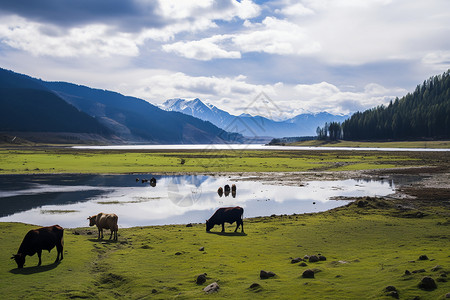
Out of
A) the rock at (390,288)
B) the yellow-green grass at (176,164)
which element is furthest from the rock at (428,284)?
the yellow-green grass at (176,164)

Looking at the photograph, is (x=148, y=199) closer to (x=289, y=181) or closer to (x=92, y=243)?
(x=92, y=243)

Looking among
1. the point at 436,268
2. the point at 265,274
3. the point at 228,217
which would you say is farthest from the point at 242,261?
the point at 436,268

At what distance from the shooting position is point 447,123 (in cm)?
19662

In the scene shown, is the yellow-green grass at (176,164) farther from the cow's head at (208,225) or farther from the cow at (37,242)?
the cow at (37,242)

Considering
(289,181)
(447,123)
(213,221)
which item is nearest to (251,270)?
(213,221)

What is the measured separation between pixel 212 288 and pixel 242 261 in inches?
177

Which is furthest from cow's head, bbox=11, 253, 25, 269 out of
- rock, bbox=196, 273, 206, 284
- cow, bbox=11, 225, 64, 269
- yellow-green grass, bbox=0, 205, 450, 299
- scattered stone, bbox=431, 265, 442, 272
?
scattered stone, bbox=431, 265, 442, 272

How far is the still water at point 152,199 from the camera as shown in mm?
30984

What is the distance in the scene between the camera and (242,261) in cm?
1669

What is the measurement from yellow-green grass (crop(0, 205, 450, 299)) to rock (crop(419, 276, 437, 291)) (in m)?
0.19

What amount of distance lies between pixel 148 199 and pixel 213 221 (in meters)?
17.2

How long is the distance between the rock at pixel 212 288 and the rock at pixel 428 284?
6575mm

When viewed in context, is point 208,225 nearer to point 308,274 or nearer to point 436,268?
point 308,274

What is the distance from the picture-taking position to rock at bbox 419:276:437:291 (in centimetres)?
1076
